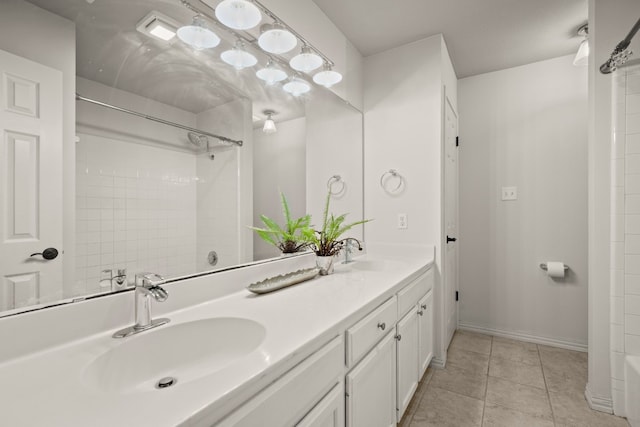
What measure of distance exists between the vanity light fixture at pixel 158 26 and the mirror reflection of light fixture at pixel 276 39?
0.44 metres

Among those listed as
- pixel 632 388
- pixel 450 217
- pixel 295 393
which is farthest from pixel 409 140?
pixel 295 393

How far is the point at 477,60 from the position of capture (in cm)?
252

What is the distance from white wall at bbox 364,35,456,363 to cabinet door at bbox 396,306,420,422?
0.61 metres

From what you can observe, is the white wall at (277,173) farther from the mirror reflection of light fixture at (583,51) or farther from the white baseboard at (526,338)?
the white baseboard at (526,338)

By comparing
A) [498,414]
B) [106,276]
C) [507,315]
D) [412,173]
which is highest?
[412,173]

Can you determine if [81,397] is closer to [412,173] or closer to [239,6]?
[239,6]

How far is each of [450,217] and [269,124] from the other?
1691 mm

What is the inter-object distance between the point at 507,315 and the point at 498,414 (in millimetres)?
1224

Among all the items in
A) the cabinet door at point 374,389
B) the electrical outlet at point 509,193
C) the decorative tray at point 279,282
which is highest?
the electrical outlet at point 509,193

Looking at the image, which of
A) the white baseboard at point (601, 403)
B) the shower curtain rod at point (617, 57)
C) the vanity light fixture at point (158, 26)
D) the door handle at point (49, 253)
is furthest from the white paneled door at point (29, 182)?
the white baseboard at point (601, 403)

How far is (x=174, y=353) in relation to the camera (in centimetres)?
89

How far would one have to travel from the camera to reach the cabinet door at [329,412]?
81cm

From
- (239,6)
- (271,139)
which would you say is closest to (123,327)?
(271,139)

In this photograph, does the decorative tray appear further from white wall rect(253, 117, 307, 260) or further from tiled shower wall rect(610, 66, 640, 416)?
tiled shower wall rect(610, 66, 640, 416)
